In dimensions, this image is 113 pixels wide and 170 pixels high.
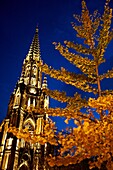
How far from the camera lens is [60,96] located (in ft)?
30.7

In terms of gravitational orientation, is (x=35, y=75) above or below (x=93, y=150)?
above

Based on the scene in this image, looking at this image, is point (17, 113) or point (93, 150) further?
point (17, 113)

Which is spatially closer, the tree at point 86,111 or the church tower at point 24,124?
the tree at point 86,111

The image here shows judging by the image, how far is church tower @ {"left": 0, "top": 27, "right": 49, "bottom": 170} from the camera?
29.3 m

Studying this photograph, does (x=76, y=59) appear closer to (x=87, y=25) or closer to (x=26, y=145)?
(x=87, y=25)

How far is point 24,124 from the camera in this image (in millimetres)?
33750

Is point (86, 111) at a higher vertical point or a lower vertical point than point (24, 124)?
lower

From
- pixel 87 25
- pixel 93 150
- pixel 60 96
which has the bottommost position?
pixel 93 150

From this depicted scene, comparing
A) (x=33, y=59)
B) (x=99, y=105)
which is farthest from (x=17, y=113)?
Result: (x=99, y=105)

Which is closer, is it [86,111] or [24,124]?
[86,111]

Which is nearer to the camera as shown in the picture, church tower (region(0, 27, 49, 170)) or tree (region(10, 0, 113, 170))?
tree (region(10, 0, 113, 170))

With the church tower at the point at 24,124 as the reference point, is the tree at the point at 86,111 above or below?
below

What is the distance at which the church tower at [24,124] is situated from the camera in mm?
29297

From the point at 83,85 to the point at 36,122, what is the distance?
26.4 meters
